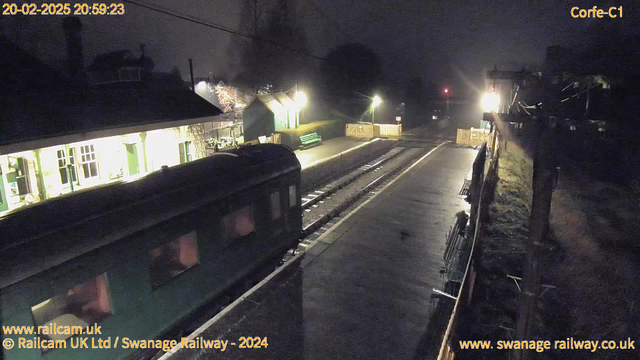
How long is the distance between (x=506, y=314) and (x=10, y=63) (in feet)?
79.2

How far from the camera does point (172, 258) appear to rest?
6.74 metres

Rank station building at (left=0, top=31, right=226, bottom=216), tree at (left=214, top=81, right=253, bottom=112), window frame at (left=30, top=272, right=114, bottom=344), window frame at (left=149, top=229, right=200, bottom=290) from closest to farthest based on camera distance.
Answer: window frame at (left=30, top=272, right=114, bottom=344) → window frame at (left=149, top=229, right=200, bottom=290) → station building at (left=0, top=31, right=226, bottom=216) → tree at (left=214, top=81, right=253, bottom=112)

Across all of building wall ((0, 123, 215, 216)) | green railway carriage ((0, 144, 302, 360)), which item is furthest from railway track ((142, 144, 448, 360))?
building wall ((0, 123, 215, 216))

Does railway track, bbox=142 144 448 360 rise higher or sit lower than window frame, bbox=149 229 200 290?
lower

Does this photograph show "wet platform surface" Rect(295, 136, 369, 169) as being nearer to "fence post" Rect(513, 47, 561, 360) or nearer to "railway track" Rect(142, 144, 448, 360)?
"railway track" Rect(142, 144, 448, 360)

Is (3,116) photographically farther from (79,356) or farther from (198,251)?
(79,356)

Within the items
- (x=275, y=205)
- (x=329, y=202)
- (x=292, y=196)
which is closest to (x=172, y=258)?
(x=275, y=205)

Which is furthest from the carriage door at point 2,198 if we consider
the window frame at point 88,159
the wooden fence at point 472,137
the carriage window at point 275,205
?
the wooden fence at point 472,137

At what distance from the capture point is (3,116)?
11820mm

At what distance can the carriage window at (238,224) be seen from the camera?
26.0ft

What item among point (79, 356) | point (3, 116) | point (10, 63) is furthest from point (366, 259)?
point (10, 63)

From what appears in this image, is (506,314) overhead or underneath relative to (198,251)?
underneath

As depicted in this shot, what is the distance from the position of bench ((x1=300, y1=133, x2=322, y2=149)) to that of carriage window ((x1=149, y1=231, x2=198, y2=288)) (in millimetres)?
19596

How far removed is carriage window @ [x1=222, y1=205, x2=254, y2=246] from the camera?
26.0ft
